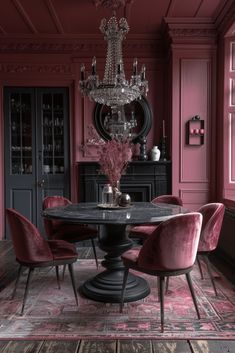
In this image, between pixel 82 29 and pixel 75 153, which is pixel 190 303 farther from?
pixel 82 29

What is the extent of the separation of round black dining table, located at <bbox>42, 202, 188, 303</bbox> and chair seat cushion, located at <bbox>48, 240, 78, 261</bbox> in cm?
31

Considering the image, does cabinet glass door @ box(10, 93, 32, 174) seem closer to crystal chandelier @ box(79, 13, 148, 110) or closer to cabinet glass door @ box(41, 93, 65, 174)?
cabinet glass door @ box(41, 93, 65, 174)

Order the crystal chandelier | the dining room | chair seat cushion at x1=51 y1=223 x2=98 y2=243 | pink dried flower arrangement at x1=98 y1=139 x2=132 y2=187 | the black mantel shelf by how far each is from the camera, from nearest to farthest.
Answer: the dining room
pink dried flower arrangement at x1=98 y1=139 x2=132 y2=187
the crystal chandelier
chair seat cushion at x1=51 y1=223 x2=98 y2=243
the black mantel shelf

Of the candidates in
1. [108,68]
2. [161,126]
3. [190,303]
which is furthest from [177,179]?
[190,303]

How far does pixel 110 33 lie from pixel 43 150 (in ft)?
7.94

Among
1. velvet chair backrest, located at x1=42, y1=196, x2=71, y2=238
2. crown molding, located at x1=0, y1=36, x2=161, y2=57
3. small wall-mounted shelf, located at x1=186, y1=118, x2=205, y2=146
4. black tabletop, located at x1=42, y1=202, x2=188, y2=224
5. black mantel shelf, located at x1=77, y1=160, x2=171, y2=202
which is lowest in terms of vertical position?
velvet chair backrest, located at x1=42, y1=196, x2=71, y2=238

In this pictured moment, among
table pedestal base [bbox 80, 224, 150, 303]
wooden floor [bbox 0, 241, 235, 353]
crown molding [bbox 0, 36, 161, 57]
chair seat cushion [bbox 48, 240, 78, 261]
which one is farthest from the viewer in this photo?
crown molding [bbox 0, 36, 161, 57]

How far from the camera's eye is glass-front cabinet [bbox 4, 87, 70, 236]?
17.8ft

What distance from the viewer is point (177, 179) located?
5059mm

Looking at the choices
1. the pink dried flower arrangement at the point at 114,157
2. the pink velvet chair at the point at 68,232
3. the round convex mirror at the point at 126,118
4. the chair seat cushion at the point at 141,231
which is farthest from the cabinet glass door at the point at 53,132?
the pink dried flower arrangement at the point at 114,157

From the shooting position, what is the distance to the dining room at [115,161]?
2.68 metres

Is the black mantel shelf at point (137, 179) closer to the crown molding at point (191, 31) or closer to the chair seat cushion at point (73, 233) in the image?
the chair seat cushion at point (73, 233)

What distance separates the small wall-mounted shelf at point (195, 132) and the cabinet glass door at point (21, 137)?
2.46m

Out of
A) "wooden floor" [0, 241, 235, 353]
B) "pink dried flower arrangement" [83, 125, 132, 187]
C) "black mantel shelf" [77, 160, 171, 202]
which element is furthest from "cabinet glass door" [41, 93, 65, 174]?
"wooden floor" [0, 241, 235, 353]
